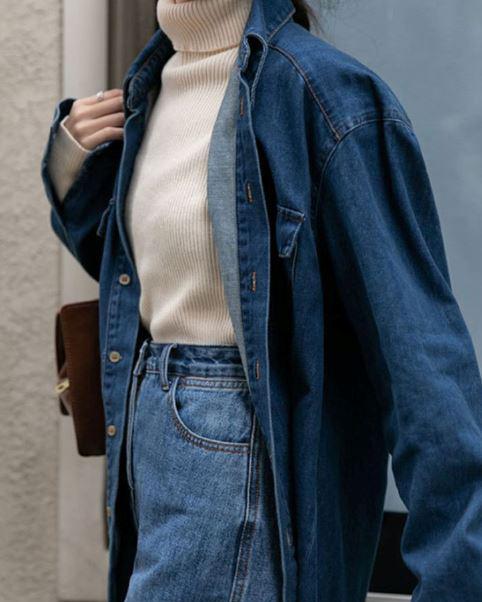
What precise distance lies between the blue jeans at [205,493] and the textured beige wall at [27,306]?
1104mm

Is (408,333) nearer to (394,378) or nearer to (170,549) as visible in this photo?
(394,378)

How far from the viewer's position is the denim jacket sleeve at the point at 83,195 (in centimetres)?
152

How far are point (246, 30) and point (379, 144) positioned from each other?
0.71 feet

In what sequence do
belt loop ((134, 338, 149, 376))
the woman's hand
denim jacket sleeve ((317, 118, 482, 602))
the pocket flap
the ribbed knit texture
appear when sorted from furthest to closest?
1. the woman's hand
2. belt loop ((134, 338, 149, 376))
3. the ribbed knit texture
4. the pocket flap
5. denim jacket sleeve ((317, 118, 482, 602))

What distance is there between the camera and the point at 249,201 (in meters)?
1.13

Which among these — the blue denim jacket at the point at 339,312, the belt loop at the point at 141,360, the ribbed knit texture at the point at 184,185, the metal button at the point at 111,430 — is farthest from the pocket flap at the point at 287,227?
the metal button at the point at 111,430

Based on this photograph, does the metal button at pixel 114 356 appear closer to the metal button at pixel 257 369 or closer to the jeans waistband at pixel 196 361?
the jeans waistband at pixel 196 361

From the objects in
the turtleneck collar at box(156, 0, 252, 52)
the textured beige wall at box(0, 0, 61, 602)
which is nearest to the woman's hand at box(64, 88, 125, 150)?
the turtleneck collar at box(156, 0, 252, 52)

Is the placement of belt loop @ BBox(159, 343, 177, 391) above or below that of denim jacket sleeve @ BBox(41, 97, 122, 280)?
below

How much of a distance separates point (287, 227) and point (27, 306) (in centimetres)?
129

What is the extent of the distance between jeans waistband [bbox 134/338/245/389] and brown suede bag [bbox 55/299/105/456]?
32 cm

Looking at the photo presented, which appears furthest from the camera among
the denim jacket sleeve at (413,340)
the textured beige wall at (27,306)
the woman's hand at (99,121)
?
the textured beige wall at (27,306)

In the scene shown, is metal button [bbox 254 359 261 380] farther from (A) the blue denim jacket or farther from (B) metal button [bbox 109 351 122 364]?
(B) metal button [bbox 109 351 122 364]

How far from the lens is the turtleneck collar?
50.1 inches
